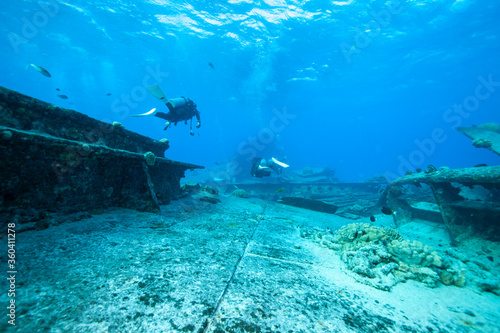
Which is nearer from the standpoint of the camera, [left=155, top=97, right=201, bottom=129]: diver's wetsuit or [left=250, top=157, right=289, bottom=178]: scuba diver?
[left=155, top=97, right=201, bottom=129]: diver's wetsuit

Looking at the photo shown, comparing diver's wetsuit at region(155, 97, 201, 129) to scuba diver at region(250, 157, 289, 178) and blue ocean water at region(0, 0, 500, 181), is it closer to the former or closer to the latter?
scuba diver at region(250, 157, 289, 178)

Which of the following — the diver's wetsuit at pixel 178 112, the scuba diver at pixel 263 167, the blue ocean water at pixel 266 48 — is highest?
A: the blue ocean water at pixel 266 48

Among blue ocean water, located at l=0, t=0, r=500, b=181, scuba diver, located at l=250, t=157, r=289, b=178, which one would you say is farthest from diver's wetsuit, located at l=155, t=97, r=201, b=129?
blue ocean water, located at l=0, t=0, r=500, b=181

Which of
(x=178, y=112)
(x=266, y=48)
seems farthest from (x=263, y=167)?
(x=266, y=48)

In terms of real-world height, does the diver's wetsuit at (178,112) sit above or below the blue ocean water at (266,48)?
below

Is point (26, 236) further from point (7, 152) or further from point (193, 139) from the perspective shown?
point (193, 139)

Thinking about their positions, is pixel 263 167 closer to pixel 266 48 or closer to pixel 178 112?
pixel 178 112

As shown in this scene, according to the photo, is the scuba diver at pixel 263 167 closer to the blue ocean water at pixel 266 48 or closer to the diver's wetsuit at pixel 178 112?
the diver's wetsuit at pixel 178 112

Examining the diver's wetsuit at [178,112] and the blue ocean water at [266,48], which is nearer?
the diver's wetsuit at [178,112]

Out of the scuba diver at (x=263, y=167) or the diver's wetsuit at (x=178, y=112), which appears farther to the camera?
the scuba diver at (x=263, y=167)

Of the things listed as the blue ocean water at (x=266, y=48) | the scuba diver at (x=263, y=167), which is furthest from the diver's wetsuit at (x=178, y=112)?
the blue ocean water at (x=266, y=48)

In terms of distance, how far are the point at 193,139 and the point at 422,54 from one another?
163 metres

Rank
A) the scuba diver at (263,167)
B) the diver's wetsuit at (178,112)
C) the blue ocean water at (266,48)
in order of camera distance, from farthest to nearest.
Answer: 1. the blue ocean water at (266,48)
2. the scuba diver at (263,167)
3. the diver's wetsuit at (178,112)

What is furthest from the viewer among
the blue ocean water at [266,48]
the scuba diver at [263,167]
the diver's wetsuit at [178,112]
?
the blue ocean water at [266,48]
